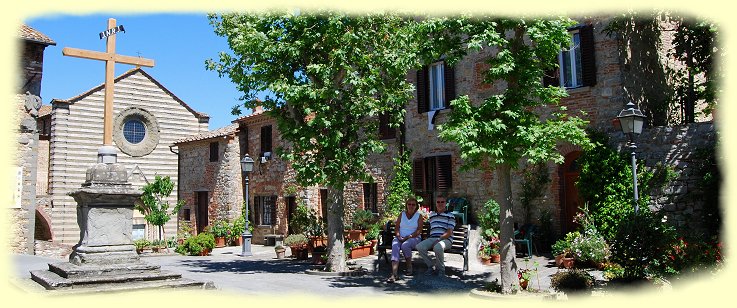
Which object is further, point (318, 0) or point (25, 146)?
point (25, 146)

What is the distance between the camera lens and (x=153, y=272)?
31.1ft

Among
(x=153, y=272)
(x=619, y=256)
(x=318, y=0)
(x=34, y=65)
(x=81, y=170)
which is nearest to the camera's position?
(x=619, y=256)

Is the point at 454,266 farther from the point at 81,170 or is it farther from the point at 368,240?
the point at 81,170

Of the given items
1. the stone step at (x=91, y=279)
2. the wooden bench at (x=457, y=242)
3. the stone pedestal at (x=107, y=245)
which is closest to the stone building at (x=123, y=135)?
the wooden bench at (x=457, y=242)

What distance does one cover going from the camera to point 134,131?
93.5 feet

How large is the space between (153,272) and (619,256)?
24.6 feet

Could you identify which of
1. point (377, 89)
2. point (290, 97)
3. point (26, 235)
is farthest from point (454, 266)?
point (26, 235)

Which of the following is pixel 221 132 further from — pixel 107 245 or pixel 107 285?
pixel 107 285

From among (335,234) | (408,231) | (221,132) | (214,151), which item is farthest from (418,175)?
(214,151)

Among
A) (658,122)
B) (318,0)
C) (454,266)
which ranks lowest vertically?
(454,266)

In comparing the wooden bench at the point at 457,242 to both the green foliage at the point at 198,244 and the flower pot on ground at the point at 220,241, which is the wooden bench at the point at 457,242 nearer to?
the green foliage at the point at 198,244

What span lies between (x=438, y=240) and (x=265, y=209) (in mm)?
13505

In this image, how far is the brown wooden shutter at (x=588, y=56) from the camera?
1337 centimetres

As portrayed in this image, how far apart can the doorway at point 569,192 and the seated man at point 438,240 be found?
12.8ft
